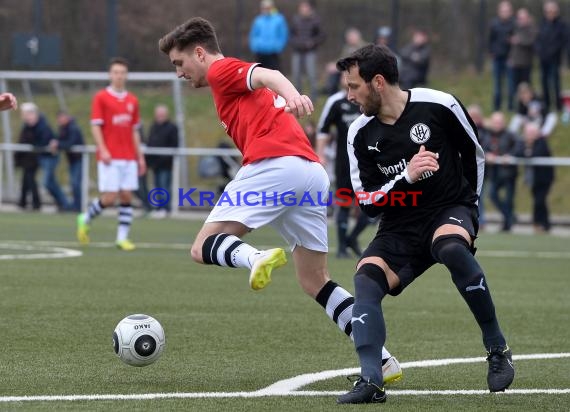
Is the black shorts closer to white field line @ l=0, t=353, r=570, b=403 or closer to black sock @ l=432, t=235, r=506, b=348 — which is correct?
black sock @ l=432, t=235, r=506, b=348

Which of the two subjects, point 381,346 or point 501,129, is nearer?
point 381,346

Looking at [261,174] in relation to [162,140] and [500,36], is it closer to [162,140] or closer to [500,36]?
[162,140]

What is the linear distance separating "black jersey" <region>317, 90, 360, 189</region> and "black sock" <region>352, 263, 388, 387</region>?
7617 millimetres

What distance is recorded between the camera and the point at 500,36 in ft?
86.7

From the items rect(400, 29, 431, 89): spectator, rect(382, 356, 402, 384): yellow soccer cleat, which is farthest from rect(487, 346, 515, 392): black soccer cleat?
rect(400, 29, 431, 89): spectator

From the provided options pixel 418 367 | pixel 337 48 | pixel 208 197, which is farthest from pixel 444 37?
pixel 418 367

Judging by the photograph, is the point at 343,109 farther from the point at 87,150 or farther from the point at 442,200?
the point at 87,150

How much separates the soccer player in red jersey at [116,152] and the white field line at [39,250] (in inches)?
23.8

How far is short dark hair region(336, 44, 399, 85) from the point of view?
6.36m

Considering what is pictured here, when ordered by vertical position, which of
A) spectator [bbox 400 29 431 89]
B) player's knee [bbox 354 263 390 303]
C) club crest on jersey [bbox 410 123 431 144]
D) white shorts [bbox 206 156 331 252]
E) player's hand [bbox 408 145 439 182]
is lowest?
player's knee [bbox 354 263 390 303]

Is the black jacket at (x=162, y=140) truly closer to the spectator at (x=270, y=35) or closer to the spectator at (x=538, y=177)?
the spectator at (x=270, y=35)

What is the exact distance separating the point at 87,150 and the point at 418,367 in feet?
58.8

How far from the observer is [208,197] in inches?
837

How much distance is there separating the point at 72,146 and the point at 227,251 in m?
18.6
